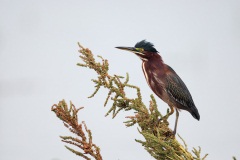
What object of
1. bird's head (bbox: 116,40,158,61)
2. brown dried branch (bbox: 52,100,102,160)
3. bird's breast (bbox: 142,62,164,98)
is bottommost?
brown dried branch (bbox: 52,100,102,160)

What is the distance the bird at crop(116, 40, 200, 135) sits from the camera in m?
8.83

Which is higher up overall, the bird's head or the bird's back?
the bird's head

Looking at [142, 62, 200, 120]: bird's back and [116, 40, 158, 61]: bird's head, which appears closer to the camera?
[116, 40, 158, 61]: bird's head

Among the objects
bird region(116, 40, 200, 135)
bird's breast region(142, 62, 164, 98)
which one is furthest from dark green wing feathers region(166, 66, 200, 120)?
bird's breast region(142, 62, 164, 98)

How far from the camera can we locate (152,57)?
886cm

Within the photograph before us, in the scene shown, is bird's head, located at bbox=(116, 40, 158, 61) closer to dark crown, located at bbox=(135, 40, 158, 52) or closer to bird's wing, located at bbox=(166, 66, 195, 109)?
dark crown, located at bbox=(135, 40, 158, 52)

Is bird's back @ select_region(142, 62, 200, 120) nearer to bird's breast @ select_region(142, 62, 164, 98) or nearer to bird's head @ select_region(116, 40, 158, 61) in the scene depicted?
bird's breast @ select_region(142, 62, 164, 98)

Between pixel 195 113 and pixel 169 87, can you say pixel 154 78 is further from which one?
pixel 195 113

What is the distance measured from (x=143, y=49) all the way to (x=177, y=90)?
165 cm

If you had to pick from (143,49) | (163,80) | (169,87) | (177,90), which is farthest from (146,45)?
(177,90)

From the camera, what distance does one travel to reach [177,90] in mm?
9375

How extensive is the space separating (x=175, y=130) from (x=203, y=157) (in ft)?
5.00

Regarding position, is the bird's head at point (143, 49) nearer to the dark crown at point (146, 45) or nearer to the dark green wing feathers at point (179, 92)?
the dark crown at point (146, 45)

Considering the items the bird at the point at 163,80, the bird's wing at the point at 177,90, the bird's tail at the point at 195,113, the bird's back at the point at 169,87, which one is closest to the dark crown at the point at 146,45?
the bird at the point at 163,80
